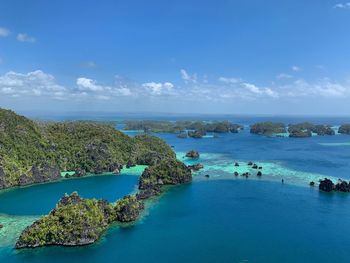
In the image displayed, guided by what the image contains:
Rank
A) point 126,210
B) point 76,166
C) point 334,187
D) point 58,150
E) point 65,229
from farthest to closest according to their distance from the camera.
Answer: point 58,150, point 76,166, point 334,187, point 126,210, point 65,229

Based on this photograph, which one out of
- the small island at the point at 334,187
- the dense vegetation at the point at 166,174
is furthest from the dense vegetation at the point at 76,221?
the small island at the point at 334,187

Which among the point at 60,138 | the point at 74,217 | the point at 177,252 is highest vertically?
the point at 60,138

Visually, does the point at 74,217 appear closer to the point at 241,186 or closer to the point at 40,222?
the point at 40,222

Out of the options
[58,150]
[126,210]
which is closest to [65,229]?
[126,210]

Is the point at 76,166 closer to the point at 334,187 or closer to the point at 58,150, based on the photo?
the point at 58,150

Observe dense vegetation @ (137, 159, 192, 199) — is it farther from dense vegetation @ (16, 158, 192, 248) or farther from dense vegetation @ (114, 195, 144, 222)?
dense vegetation @ (114, 195, 144, 222)

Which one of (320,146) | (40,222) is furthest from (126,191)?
(320,146)
